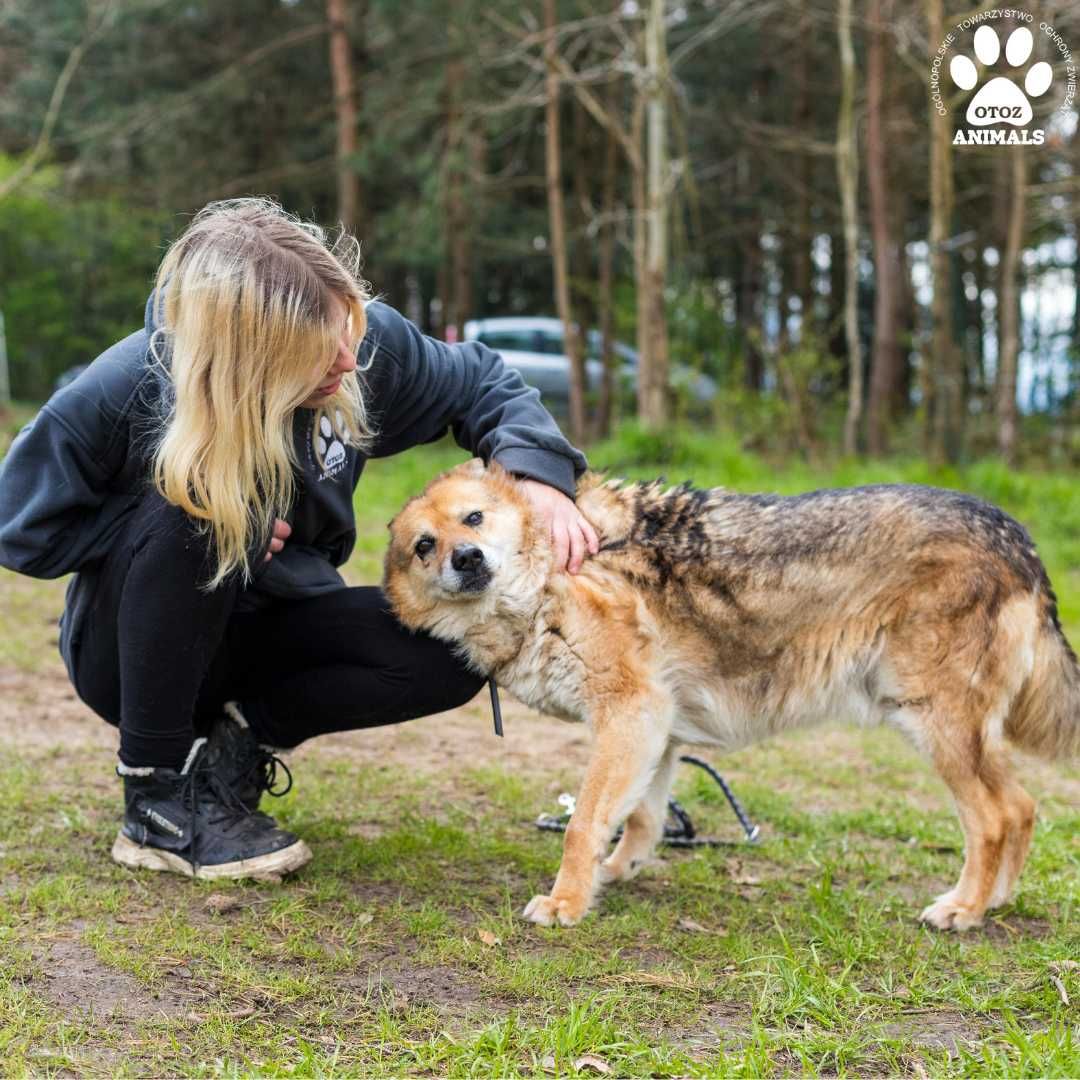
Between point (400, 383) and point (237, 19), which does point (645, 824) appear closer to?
point (400, 383)

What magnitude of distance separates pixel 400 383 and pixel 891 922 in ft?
6.67

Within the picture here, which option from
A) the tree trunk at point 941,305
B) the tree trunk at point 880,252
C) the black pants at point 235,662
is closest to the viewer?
the black pants at point 235,662

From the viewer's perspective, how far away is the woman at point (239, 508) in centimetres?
273

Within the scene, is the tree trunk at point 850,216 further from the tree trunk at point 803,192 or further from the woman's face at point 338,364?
the woman's face at point 338,364

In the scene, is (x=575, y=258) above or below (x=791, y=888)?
above

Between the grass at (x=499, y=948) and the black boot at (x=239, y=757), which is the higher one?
the black boot at (x=239, y=757)

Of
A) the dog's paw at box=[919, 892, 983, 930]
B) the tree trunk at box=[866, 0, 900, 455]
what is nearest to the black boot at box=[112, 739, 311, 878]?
the dog's paw at box=[919, 892, 983, 930]

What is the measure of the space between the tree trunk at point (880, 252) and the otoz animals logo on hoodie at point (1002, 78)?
141 centimetres

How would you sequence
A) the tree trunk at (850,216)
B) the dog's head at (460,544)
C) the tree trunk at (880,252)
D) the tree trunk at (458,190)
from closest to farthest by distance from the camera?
the dog's head at (460,544) → the tree trunk at (880,252) → the tree trunk at (850,216) → the tree trunk at (458,190)

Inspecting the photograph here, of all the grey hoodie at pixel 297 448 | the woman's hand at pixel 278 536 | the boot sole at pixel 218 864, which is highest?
the grey hoodie at pixel 297 448

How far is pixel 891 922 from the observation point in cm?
310

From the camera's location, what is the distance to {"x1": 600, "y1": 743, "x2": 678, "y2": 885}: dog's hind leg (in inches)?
135

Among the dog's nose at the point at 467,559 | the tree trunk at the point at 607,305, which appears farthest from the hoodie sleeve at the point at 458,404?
the tree trunk at the point at 607,305

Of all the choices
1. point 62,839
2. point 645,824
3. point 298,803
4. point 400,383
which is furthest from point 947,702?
point 62,839
